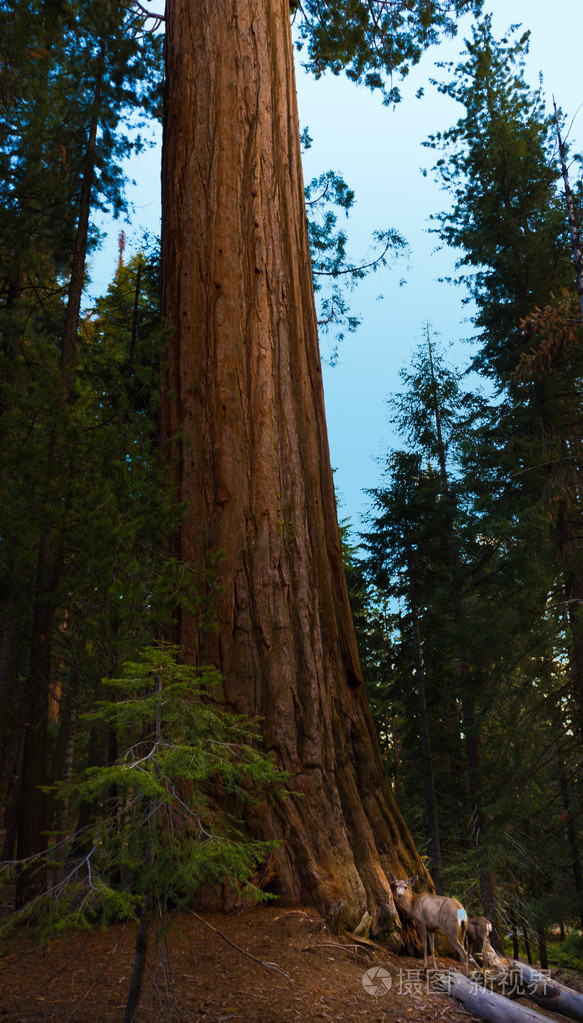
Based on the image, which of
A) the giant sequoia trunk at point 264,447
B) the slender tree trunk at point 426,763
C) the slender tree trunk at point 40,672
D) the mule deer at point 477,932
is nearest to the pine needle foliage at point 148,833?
the giant sequoia trunk at point 264,447

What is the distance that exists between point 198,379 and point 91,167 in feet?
14.7

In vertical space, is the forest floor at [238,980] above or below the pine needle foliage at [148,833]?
below

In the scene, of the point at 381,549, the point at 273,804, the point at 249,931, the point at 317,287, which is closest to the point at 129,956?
the point at 249,931

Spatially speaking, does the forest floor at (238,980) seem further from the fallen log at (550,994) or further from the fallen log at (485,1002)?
the fallen log at (550,994)

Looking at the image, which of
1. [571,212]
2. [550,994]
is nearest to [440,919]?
[550,994]

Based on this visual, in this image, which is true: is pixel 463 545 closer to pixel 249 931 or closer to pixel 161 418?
pixel 161 418

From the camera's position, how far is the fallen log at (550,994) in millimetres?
3539

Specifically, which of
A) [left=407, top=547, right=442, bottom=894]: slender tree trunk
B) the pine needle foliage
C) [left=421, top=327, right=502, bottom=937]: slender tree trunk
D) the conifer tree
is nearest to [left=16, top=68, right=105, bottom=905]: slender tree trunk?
the conifer tree

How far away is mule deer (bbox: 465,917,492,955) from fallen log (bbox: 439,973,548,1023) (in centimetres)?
25

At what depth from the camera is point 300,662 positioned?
472 cm

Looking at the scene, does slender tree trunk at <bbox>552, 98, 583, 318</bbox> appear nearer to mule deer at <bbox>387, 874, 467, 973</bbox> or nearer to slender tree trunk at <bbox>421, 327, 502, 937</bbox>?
slender tree trunk at <bbox>421, 327, 502, 937</bbox>

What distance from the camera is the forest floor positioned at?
9.08ft

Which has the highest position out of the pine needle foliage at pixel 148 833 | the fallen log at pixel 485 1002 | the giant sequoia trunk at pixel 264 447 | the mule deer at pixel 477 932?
the giant sequoia trunk at pixel 264 447

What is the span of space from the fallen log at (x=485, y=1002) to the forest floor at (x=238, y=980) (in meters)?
0.05
